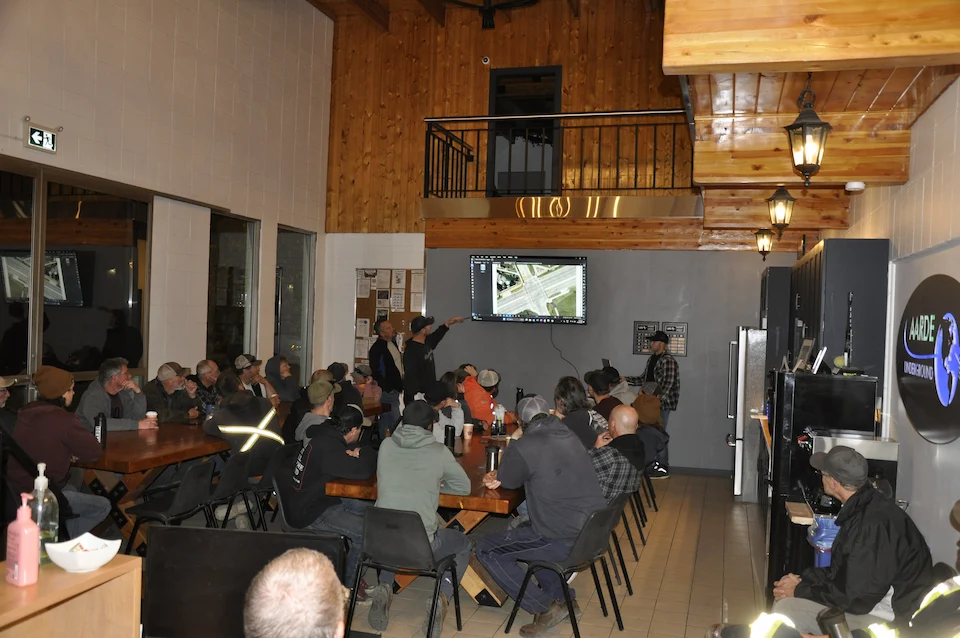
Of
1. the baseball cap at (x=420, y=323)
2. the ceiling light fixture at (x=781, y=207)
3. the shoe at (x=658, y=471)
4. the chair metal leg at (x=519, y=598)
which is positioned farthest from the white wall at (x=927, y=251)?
the baseball cap at (x=420, y=323)

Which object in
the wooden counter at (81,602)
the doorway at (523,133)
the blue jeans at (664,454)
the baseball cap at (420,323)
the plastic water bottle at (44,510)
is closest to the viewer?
the wooden counter at (81,602)

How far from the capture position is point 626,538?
6.66m

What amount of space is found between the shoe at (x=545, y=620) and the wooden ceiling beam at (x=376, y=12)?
8.61 meters

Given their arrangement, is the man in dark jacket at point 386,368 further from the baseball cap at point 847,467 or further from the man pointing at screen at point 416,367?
the baseball cap at point 847,467

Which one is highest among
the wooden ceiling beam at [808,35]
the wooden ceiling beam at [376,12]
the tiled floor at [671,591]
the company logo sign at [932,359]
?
the wooden ceiling beam at [376,12]

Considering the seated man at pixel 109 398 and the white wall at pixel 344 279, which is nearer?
the seated man at pixel 109 398

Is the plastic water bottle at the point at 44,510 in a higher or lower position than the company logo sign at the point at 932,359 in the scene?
lower

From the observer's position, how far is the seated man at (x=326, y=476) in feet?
15.5

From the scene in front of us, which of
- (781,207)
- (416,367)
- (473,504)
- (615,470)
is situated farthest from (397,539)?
(416,367)

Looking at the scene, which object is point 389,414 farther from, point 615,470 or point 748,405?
point 615,470

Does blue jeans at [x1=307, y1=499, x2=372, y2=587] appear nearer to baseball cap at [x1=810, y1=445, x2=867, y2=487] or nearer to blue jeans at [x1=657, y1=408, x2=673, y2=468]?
baseball cap at [x1=810, y1=445, x2=867, y2=487]

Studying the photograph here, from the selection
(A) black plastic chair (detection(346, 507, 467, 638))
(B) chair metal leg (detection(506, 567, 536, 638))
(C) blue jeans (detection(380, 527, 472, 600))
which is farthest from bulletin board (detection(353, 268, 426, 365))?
(A) black plastic chair (detection(346, 507, 467, 638))

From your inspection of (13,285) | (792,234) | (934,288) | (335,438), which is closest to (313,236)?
(13,285)

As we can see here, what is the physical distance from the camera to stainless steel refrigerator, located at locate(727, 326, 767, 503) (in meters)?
8.17
